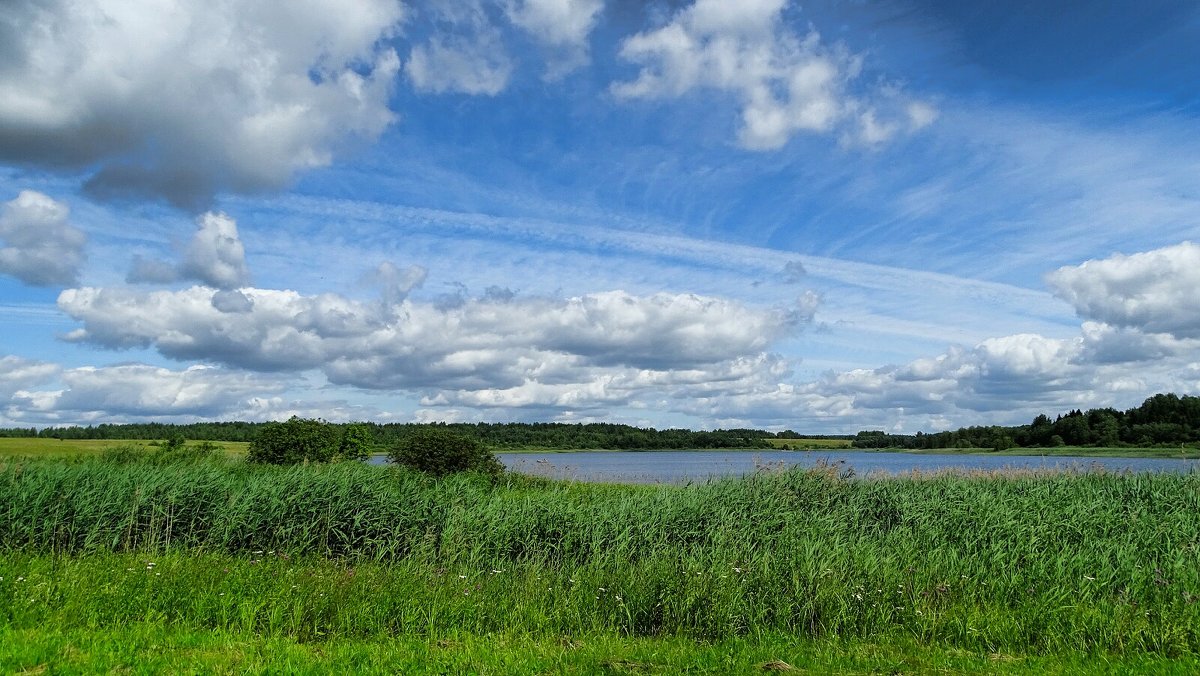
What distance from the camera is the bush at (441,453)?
24.8 m

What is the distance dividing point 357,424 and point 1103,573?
29.9 metres

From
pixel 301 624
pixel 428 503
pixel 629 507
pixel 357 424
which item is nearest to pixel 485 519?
pixel 428 503

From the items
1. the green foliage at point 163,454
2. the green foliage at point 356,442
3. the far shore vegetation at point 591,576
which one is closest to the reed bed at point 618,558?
the far shore vegetation at point 591,576

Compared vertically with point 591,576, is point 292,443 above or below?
above

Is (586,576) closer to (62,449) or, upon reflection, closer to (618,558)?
(618,558)

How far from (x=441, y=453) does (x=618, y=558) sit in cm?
1492

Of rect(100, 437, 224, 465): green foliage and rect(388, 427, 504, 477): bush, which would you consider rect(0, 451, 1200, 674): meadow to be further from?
rect(388, 427, 504, 477): bush

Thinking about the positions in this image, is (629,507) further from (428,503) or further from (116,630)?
(116,630)

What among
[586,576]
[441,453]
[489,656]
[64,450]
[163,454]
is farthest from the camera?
[64,450]

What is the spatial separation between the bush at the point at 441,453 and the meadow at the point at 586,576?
30.0 ft

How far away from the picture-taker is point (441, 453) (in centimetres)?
2489

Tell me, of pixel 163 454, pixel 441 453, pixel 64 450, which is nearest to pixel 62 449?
pixel 64 450

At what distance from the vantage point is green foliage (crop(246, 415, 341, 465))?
27.2 m

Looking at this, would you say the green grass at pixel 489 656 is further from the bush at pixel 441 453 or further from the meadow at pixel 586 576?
the bush at pixel 441 453
